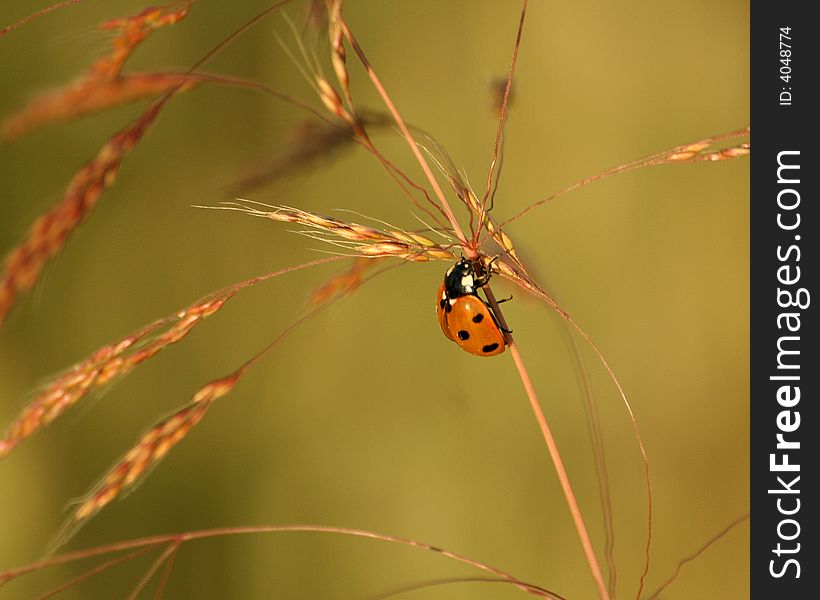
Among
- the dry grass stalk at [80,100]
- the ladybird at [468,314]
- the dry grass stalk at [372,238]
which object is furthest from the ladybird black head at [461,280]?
the dry grass stalk at [80,100]

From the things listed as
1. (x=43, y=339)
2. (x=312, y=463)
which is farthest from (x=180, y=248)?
(x=312, y=463)

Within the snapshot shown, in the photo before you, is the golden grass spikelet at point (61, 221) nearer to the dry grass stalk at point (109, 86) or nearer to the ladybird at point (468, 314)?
the dry grass stalk at point (109, 86)

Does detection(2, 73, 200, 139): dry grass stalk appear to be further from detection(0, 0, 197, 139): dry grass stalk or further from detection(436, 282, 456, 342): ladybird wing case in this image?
detection(436, 282, 456, 342): ladybird wing case

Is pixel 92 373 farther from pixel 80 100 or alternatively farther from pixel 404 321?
pixel 404 321

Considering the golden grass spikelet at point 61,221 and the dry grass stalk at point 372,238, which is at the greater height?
the dry grass stalk at point 372,238

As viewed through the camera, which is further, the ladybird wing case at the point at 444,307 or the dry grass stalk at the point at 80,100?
the ladybird wing case at the point at 444,307

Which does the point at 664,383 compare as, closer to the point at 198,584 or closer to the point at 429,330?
the point at 429,330

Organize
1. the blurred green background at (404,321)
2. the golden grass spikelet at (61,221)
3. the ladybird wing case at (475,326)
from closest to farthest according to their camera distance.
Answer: the golden grass spikelet at (61,221), the ladybird wing case at (475,326), the blurred green background at (404,321)

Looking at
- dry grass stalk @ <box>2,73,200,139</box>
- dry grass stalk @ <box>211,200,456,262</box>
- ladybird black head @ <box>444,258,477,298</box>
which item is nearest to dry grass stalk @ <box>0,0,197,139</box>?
dry grass stalk @ <box>2,73,200,139</box>
